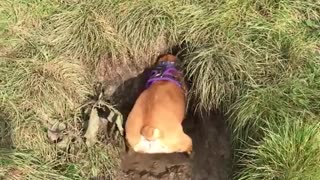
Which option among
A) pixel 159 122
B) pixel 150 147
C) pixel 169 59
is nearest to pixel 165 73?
pixel 169 59

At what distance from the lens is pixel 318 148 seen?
3598 mm

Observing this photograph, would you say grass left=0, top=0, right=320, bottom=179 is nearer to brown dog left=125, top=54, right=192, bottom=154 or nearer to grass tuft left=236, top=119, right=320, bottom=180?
grass tuft left=236, top=119, right=320, bottom=180

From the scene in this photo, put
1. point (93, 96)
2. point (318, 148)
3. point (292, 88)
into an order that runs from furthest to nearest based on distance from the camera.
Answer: point (93, 96), point (292, 88), point (318, 148)

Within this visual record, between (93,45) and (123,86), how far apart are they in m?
0.44

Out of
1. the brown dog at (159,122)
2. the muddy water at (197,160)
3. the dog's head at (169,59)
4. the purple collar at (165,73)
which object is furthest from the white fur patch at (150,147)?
the dog's head at (169,59)

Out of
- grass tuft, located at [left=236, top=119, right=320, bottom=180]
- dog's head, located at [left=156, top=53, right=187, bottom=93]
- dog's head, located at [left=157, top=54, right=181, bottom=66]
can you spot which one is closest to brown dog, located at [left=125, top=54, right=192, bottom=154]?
dog's head, located at [left=156, top=53, right=187, bottom=93]

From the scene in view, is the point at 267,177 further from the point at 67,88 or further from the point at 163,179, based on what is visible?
the point at 67,88

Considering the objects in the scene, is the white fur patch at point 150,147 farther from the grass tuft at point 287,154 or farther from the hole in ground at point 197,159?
Answer: the grass tuft at point 287,154

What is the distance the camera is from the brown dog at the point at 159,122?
13.3 ft

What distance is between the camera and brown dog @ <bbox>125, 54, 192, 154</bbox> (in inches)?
159

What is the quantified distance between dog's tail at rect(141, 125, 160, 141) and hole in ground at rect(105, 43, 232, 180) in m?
0.47

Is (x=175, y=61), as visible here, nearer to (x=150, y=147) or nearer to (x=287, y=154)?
(x=150, y=147)

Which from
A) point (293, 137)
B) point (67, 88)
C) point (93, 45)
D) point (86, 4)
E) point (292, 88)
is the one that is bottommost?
point (293, 137)

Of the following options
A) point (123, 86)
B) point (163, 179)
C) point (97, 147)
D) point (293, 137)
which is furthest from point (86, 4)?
point (293, 137)
